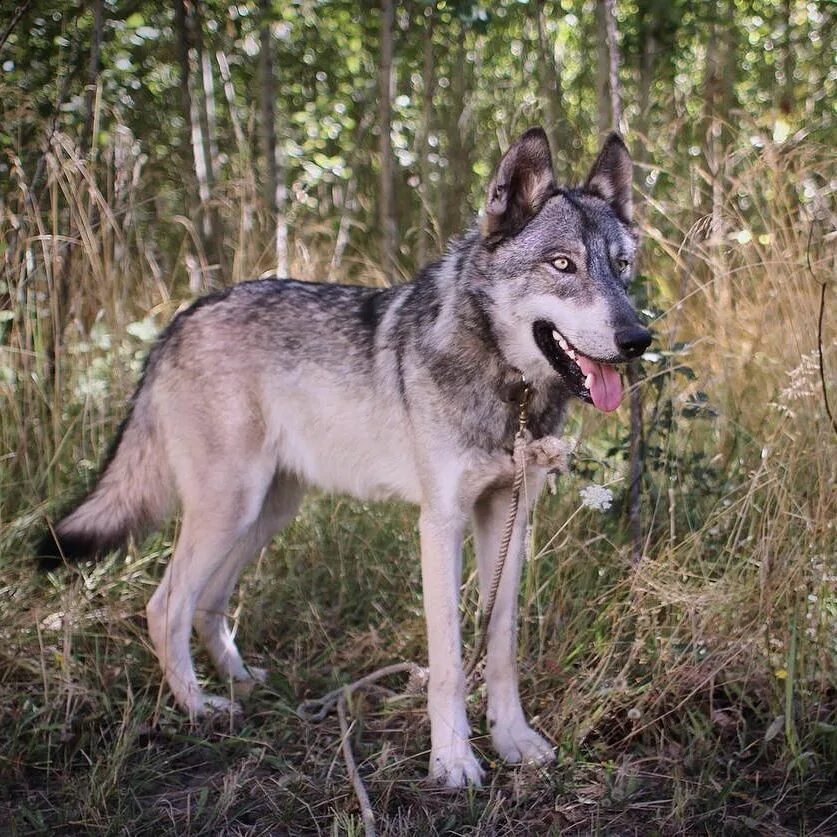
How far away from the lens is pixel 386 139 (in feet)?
20.7

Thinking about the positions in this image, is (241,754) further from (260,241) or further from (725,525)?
(260,241)

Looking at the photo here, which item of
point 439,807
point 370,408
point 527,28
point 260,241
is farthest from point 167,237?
point 439,807

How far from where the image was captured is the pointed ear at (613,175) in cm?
318

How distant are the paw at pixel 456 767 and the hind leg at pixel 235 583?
2.99ft

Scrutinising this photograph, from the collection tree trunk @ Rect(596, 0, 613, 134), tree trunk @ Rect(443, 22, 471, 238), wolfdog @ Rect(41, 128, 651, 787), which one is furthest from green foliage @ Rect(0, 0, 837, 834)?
tree trunk @ Rect(443, 22, 471, 238)

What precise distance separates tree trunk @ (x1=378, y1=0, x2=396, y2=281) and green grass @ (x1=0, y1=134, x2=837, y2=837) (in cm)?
231

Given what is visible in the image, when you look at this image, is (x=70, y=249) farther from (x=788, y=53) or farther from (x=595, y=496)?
(x=788, y=53)

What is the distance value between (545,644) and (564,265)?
142 centimetres

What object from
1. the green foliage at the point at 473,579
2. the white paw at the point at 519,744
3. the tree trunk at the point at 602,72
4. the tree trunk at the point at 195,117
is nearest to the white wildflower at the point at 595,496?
the green foliage at the point at 473,579

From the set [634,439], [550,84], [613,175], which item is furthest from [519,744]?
[550,84]

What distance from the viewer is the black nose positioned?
8.50 feet

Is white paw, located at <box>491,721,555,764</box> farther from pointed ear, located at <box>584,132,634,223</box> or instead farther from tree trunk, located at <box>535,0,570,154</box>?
tree trunk, located at <box>535,0,570,154</box>

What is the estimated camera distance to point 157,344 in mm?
3674

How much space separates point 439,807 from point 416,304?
5.38 feet
